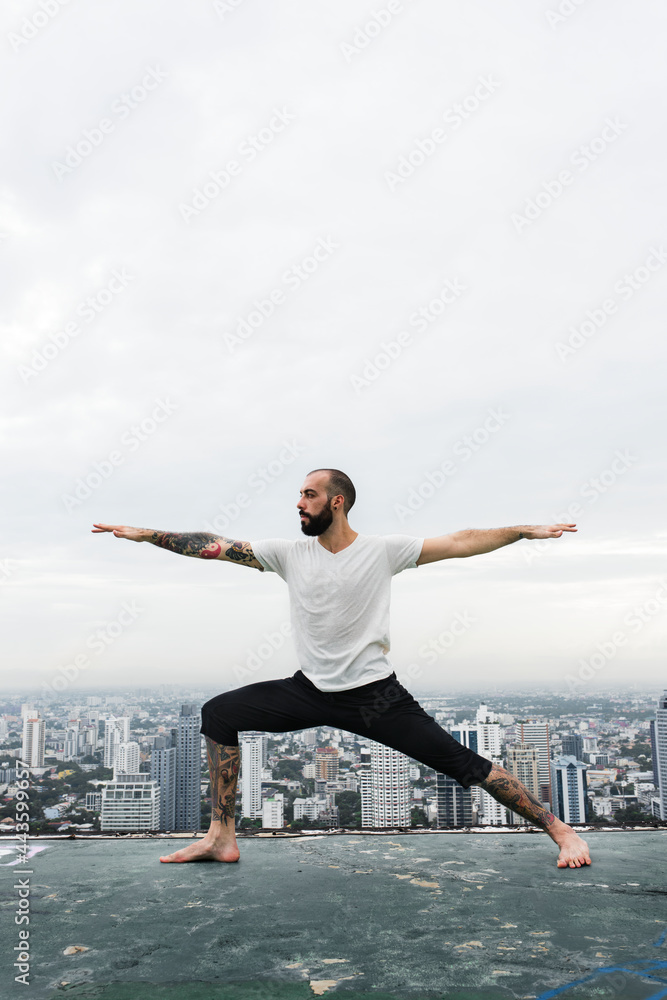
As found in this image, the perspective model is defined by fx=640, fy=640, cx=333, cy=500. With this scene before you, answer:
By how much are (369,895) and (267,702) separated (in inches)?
48.2

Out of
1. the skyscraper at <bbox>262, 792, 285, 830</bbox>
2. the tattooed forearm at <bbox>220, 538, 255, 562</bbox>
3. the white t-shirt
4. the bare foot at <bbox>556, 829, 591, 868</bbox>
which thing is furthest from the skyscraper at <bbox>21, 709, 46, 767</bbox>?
the skyscraper at <bbox>262, 792, 285, 830</bbox>

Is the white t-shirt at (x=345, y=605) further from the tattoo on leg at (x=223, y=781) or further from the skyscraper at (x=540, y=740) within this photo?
the skyscraper at (x=540, y=740)

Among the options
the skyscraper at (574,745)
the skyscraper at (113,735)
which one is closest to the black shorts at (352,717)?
the skyscraper at (113,735)

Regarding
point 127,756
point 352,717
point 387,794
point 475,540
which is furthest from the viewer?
point 127,756

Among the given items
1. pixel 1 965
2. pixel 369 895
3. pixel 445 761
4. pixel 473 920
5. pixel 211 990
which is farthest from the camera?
pixel 445 761

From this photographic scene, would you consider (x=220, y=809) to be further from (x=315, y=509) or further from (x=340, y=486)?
(x=340, y=486)

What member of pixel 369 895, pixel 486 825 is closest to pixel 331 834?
pixel 486 825

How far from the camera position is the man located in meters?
3.80

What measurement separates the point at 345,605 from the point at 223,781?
4.57 feet

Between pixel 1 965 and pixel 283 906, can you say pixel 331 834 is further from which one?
pixel 1 965

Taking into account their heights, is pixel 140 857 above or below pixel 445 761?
below

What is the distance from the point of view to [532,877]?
11.4 ft

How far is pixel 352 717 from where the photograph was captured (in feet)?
12.6

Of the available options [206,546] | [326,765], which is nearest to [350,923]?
[206,546]
